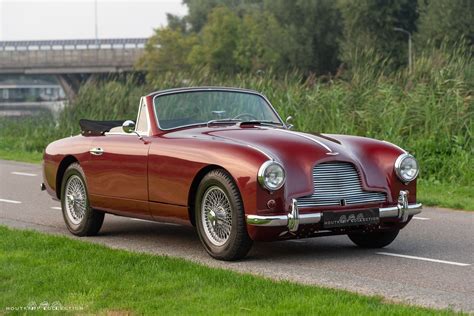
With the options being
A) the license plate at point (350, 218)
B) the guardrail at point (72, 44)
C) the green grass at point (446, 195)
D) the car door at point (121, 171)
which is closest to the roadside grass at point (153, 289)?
the car door at point (121, 171)

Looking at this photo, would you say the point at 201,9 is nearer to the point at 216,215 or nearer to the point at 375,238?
the point at 375,238

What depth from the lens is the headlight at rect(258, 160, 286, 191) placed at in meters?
8.16

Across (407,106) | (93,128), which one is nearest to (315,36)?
(407,106)

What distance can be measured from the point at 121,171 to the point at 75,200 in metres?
1.11

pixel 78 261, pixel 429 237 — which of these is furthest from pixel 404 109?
pixel 78 261

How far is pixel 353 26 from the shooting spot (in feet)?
213

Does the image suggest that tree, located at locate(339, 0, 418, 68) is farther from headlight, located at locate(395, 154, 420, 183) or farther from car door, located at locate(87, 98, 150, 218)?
headlight, located at locate(395, 154, 420, 183)

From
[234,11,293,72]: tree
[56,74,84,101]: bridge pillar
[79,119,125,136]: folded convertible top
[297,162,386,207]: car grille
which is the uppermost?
[79,119,125,136]: folded convertible top

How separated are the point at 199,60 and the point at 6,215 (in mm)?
79926

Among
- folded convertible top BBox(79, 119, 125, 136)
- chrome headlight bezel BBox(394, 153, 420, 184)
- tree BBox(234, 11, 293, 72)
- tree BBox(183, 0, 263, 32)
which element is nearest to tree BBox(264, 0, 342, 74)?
tree BBox(234, 11, 293, 72)

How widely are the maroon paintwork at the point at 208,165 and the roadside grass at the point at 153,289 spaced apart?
0.77 meters

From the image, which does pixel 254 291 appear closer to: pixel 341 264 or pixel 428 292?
pixel 428 292

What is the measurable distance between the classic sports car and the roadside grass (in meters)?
0.68

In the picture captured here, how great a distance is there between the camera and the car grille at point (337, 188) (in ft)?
27.6
